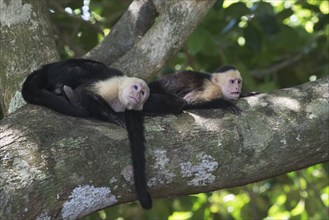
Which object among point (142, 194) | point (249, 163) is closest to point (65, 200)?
point (142, 194)

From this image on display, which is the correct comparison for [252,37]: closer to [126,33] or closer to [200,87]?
[200,87]

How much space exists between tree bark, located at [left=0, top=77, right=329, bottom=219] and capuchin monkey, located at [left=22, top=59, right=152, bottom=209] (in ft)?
0.36

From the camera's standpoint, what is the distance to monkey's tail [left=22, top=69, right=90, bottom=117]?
2367 millimetres

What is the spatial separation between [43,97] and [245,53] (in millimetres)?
2417

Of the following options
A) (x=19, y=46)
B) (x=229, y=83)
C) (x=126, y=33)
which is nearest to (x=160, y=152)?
(x=19, y=46)

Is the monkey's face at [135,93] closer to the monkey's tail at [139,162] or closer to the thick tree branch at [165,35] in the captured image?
the thick tree branch at [165,35]

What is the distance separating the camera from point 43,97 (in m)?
2.47

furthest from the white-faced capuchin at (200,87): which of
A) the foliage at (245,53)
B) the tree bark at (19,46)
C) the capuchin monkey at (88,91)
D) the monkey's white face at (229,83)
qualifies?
the tree bark at (19,46)

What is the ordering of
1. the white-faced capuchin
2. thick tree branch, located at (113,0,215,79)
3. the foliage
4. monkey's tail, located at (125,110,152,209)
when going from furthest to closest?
the foliage
the white-faced capuchin
thick tree branch, located at (113,0,215,79)
monkey's tail, located at (125,110,152,209)

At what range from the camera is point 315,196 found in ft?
13.1

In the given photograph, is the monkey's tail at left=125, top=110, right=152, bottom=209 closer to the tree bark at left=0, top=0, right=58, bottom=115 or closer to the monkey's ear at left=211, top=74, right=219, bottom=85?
the tree bark at left=0, top=0, right=58, bottom=115

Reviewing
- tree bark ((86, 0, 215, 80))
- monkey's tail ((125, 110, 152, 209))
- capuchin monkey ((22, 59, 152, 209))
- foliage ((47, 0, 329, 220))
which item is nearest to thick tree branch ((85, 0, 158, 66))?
tree bark ((86, 0, 215, 80))

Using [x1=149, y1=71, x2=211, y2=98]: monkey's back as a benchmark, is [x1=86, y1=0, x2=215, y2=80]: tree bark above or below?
above

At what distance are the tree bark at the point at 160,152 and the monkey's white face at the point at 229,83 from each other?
1.97 feet
